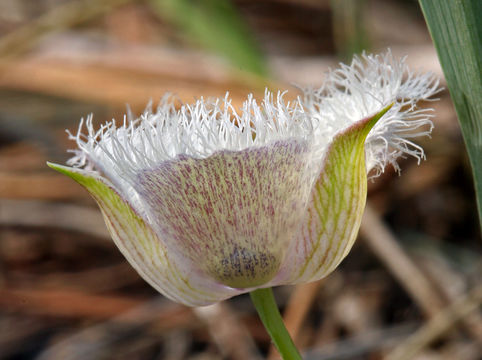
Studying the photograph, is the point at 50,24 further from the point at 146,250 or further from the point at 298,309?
the point at 146,250

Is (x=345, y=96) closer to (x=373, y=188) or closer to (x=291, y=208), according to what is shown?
(x=291, y=208)

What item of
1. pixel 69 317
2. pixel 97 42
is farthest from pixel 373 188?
pixel 97 42

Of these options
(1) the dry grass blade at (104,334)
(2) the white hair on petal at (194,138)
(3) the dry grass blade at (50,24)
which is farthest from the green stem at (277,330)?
(3) the dry grass blade at (50,24)

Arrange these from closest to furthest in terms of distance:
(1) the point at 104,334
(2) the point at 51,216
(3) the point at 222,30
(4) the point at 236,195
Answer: (4) the point at 236,195 → (1) the point at 104,334 → (3) the point at 222,30 → (2) the point at 51,216

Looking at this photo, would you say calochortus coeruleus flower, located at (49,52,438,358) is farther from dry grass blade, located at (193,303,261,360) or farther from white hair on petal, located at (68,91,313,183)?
dry grass blade, located at (193,303,261,360)

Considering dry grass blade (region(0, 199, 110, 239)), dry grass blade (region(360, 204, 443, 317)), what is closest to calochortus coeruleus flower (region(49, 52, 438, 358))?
dry grass blade (region(360, 204, 443, 317))

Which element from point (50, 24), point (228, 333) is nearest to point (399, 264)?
point (228, 333)
